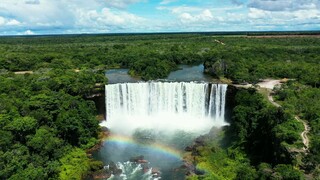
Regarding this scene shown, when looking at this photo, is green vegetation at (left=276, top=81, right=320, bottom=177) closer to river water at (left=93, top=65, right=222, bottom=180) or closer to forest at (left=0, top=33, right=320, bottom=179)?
forest at (left=0, top=33, right=320, bottom=179)

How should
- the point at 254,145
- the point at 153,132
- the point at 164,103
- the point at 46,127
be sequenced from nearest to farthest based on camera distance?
1. the point at 254,145
2. the point at 46,127
3. the point at 153,132
4. the point at 164,103

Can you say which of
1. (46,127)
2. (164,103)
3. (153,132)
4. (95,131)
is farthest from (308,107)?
(46,127)

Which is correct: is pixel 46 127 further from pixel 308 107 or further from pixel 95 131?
pixel 308 107

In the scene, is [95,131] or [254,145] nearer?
[254,145]

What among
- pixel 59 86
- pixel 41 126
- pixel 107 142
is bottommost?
pixel 107 142

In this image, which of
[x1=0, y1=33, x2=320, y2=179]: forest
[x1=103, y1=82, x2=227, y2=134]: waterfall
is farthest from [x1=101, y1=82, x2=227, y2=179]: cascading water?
[x1=0, y1=33, x2=320, y2=179]: forest

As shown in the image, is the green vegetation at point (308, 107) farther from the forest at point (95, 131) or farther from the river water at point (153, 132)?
the river water at point (153, 132)

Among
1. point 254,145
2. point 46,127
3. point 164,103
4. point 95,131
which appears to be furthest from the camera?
point 164,103

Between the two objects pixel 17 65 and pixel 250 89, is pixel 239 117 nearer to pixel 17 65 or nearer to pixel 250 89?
pixel 250 89

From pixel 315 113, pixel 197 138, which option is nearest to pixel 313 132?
pixel 315 113
